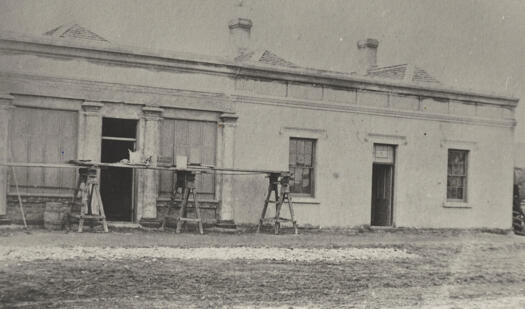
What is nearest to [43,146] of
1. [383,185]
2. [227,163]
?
[227,163]

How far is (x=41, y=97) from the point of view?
1532cm

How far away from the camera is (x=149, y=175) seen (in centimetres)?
1631

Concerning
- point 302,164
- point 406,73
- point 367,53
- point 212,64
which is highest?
point 367,53

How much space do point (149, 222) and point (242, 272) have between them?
19.9 ft

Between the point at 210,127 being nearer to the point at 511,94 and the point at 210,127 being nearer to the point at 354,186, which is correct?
the point at 354,186

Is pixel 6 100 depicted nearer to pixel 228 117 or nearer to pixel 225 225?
pixel 228 117

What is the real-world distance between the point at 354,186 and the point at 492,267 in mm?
6472

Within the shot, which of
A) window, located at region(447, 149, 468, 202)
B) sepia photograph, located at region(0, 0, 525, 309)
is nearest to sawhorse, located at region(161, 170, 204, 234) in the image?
sepia photograph, located at region(0, 0, 525, 309)

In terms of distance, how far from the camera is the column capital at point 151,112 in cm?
1619

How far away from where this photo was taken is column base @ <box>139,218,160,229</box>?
16109 mm

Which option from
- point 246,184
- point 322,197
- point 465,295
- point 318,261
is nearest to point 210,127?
point 246,184

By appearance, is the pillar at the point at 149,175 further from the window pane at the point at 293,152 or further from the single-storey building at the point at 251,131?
the window pane at the point at 293,152

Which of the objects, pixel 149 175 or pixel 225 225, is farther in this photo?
pixel 225 225

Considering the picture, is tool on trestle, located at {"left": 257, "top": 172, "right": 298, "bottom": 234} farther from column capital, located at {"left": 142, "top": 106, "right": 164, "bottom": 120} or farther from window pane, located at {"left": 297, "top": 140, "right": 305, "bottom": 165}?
column capital, located at {"left": 142, "top": 106, "right": 164, "bottom": 120}
